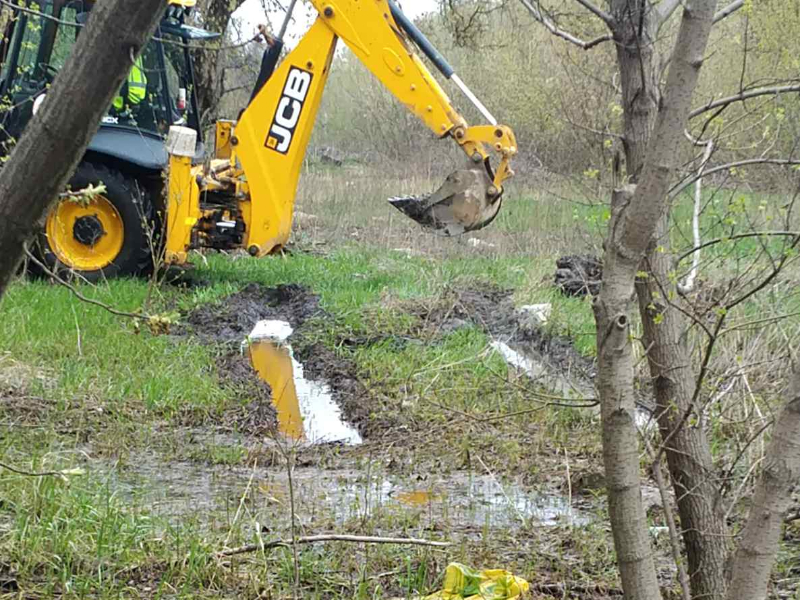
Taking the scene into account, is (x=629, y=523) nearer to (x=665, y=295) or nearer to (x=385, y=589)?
(x=665, y=295)

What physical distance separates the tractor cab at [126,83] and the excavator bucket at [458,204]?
241 cm

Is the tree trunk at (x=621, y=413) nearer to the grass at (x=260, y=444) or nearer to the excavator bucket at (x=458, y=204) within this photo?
the grass at (x=260, y=444)

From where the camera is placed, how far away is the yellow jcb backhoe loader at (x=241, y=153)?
8.54m

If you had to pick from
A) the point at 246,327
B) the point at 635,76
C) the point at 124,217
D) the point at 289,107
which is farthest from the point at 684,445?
the point at 124,217

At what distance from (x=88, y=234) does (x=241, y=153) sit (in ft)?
5.29

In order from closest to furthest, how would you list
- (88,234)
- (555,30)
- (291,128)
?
(555,30) < (291,128) < (88,234)

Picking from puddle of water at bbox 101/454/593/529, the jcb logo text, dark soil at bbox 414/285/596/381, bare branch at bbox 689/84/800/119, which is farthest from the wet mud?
bare branch at bbox 689/84/800/119

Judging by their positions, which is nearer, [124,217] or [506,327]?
[506,327]

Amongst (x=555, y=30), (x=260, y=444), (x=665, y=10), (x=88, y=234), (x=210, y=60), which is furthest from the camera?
(x=210, y=60)

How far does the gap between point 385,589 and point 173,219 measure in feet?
19.7

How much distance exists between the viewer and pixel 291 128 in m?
8.88

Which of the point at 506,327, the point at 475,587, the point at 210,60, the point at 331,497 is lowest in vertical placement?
the point at 475,587

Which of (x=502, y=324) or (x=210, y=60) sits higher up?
(x=210, y=60)

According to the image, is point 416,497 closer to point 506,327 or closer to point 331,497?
point 331,497
